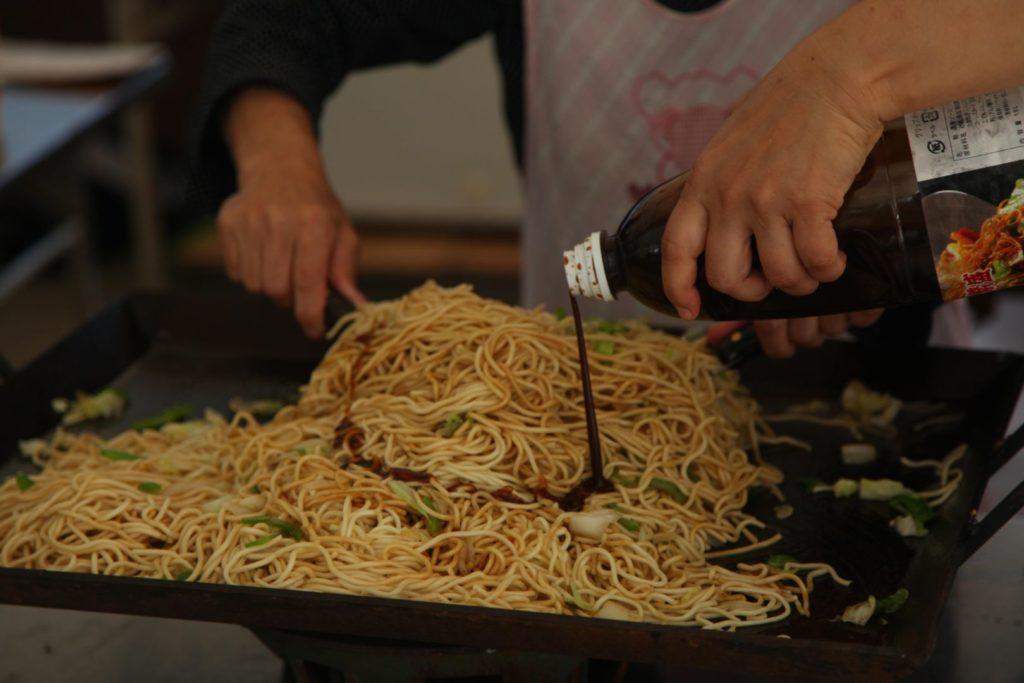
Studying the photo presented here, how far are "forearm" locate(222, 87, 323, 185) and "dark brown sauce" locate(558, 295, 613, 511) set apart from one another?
694mm

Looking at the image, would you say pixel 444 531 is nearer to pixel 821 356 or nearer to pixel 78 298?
pixel 821 356

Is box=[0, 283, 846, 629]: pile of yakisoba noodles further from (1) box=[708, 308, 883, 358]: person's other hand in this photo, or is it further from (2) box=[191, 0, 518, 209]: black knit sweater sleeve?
(2) box=[191, 0, 518, 209]: black knit sweater sleeve

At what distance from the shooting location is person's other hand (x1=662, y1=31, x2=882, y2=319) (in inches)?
51.4

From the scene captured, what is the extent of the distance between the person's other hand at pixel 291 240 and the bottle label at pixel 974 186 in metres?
1.06

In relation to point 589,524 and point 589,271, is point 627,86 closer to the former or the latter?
point 589,271

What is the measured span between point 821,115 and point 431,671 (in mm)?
754

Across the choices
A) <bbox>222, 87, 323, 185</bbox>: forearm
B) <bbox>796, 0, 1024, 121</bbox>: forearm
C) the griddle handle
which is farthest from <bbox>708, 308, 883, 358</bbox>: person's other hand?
<bbox>222, 87, 323, 185</bbox>: forearm

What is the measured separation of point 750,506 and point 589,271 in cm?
51

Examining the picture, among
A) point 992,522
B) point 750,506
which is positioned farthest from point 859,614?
point 750,506

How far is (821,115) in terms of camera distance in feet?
4.29

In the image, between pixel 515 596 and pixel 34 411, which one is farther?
pixel 34 411

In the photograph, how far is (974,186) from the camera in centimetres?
133

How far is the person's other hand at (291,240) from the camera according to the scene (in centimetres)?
206

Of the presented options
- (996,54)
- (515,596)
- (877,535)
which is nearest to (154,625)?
(515,596)
